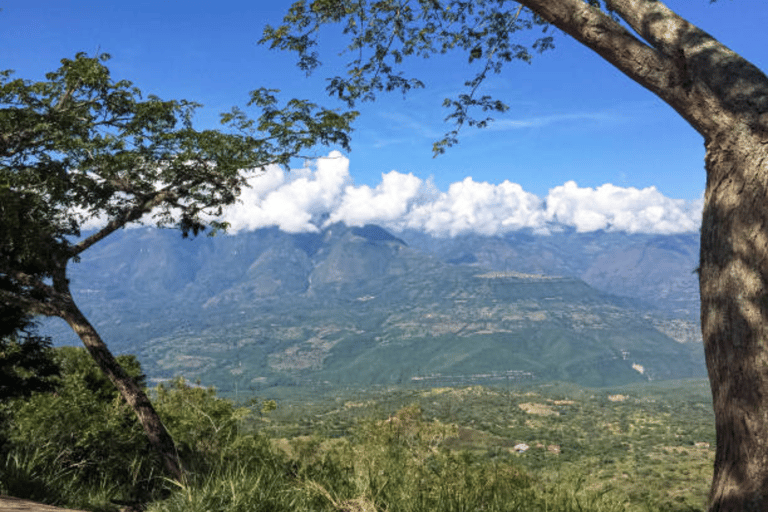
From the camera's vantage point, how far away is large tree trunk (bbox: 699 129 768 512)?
3.69 meters

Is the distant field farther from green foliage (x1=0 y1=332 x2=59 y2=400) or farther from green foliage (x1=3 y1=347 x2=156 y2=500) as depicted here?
green foliage (x1=0 y1=332 x2=59 y2=400)

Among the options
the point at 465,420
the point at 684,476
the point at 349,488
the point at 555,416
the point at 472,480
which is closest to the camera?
the point at 349,488

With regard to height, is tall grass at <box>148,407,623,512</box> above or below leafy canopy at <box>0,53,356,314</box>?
below

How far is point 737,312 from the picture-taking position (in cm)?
388

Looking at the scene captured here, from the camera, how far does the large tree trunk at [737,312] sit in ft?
12.1

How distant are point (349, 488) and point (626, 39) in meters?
4.87

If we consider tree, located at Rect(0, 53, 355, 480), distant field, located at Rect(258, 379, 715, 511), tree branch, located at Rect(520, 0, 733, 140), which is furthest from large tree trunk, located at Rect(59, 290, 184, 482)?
distant field, located at Rect(258, 379, 715, 511)

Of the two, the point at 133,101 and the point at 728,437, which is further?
the point at 133,101

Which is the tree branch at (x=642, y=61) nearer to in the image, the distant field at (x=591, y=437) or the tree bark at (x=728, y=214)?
the tree bark at (x=728, y=214)

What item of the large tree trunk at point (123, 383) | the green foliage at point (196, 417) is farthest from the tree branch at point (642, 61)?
the large tree trunk at point (123, 383)

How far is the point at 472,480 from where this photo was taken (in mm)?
6098

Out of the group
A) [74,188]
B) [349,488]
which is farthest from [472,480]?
[74,188]

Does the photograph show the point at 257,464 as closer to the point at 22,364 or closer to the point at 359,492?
the point at 359,492

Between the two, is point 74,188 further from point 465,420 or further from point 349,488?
point 465,420
